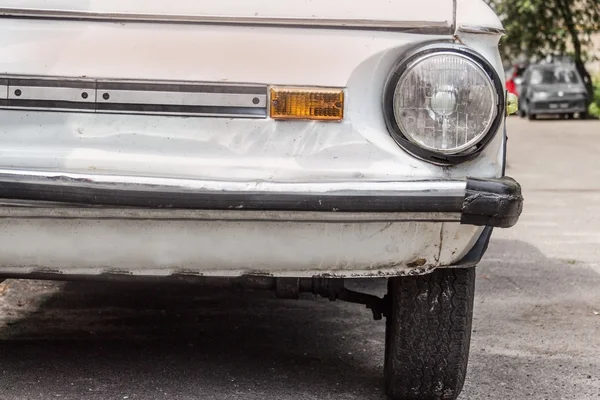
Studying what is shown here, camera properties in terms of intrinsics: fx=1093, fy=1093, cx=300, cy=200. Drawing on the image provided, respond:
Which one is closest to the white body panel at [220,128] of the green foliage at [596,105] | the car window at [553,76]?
the car window at [553,76]

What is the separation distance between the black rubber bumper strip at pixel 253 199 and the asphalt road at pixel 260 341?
34.7 inches

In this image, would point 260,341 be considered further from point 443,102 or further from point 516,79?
point 516,79

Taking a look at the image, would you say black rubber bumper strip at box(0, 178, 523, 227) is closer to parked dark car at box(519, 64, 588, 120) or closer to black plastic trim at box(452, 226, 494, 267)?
black plastic trim at box(452, 226, 494, 267)

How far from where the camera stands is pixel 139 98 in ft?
9.36

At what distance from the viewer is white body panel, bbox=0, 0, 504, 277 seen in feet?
9.32

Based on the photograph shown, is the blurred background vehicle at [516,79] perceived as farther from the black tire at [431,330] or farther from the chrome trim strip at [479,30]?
the chrome trim strip at [479,30]

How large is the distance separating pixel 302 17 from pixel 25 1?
722mm

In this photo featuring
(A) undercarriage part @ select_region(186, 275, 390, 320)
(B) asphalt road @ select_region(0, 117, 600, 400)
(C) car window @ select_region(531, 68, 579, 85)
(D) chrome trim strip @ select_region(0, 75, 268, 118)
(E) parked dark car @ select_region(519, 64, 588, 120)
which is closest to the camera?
(D) chrome trim strip @ select_region(0, 75, 268, 118)

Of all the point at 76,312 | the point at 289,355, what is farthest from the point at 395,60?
the point at 76,312

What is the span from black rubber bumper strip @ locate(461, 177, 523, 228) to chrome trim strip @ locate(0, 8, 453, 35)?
0.42m

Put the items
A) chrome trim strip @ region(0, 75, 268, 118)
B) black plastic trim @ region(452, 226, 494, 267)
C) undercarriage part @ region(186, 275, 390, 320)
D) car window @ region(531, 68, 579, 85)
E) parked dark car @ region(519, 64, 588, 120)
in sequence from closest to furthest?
chrome trim strip @ region(0, 75, 268, 118) < black plastic trim @ region(452, 226, 494, 267) < undercarriage part @ region(186, 275, 390, 320) < parked dark car @ region(519, 64, 588, 120) < car window @ region(531, 68, 579, 85)

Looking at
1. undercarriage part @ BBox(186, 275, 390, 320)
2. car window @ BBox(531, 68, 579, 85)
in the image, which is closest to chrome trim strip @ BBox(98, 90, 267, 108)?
undercarriage part @ BBox(186, 275, 390, 320)

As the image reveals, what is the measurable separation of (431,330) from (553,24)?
26333 mm

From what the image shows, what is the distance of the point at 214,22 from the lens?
2.85 metres
